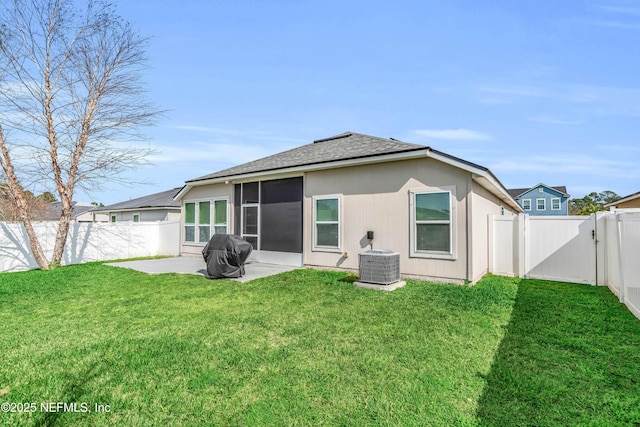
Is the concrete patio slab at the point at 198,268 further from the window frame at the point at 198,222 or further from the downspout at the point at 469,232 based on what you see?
the downspout at the point at 469,232

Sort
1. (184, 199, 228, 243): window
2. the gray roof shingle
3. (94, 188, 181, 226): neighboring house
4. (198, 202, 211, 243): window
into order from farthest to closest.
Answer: (94, 188, 181, 226): neighboring house < (198, 202, 211, 243): window < (184, 199, 228, 243): window < the gray roof shingle

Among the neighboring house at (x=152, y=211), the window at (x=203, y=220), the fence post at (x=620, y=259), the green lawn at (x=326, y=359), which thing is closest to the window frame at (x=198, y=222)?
the window at (x=203, y=220)

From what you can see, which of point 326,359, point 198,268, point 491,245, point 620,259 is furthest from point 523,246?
point 198,268

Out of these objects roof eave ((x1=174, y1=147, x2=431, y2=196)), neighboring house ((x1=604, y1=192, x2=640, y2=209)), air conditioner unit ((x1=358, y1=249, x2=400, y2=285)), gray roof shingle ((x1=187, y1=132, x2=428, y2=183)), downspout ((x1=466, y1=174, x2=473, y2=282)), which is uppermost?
gray roof shingle ((x1=187, y1=132, x2=428, y2=183))

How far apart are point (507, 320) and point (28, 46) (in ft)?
53.4

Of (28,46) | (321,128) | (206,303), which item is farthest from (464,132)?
(28,46)

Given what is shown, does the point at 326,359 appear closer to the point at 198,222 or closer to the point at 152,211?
the point at 198,222

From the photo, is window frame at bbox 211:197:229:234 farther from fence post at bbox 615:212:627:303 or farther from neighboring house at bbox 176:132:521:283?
fence post at bbox 615:212:627:303

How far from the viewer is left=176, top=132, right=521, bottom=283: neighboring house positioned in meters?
6.89

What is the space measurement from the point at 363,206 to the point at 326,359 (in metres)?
5.37

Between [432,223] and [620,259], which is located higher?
[432,223]

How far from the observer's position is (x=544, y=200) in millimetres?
34844

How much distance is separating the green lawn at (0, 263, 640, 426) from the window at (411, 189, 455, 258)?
137 cm

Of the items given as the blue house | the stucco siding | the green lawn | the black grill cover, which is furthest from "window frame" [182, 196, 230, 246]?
→ the blue house
